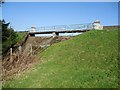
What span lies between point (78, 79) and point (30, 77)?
4.06m

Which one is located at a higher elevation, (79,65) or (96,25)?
(96,25)

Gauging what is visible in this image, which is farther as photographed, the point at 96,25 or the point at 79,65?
the point at 96,25

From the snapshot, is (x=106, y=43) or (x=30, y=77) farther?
(x=106, y=43)

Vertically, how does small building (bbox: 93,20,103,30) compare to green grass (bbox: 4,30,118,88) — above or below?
above

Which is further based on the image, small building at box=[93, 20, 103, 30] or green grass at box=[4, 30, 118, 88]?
small building at box=[93, 20, 103, 30]

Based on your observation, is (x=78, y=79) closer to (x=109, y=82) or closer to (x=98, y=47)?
(x=109, y=82)

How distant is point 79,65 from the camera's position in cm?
2472

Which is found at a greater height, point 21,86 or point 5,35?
point 5,35

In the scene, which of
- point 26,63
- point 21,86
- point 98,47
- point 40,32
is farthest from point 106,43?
point 40,32

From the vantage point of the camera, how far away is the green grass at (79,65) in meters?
19.5

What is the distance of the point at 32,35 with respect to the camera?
4850cm

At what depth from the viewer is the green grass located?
19469mm

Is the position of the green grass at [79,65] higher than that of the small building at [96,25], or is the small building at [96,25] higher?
the small building at [96,25]

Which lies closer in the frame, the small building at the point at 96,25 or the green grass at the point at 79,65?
the green grass at the point at 79,65
